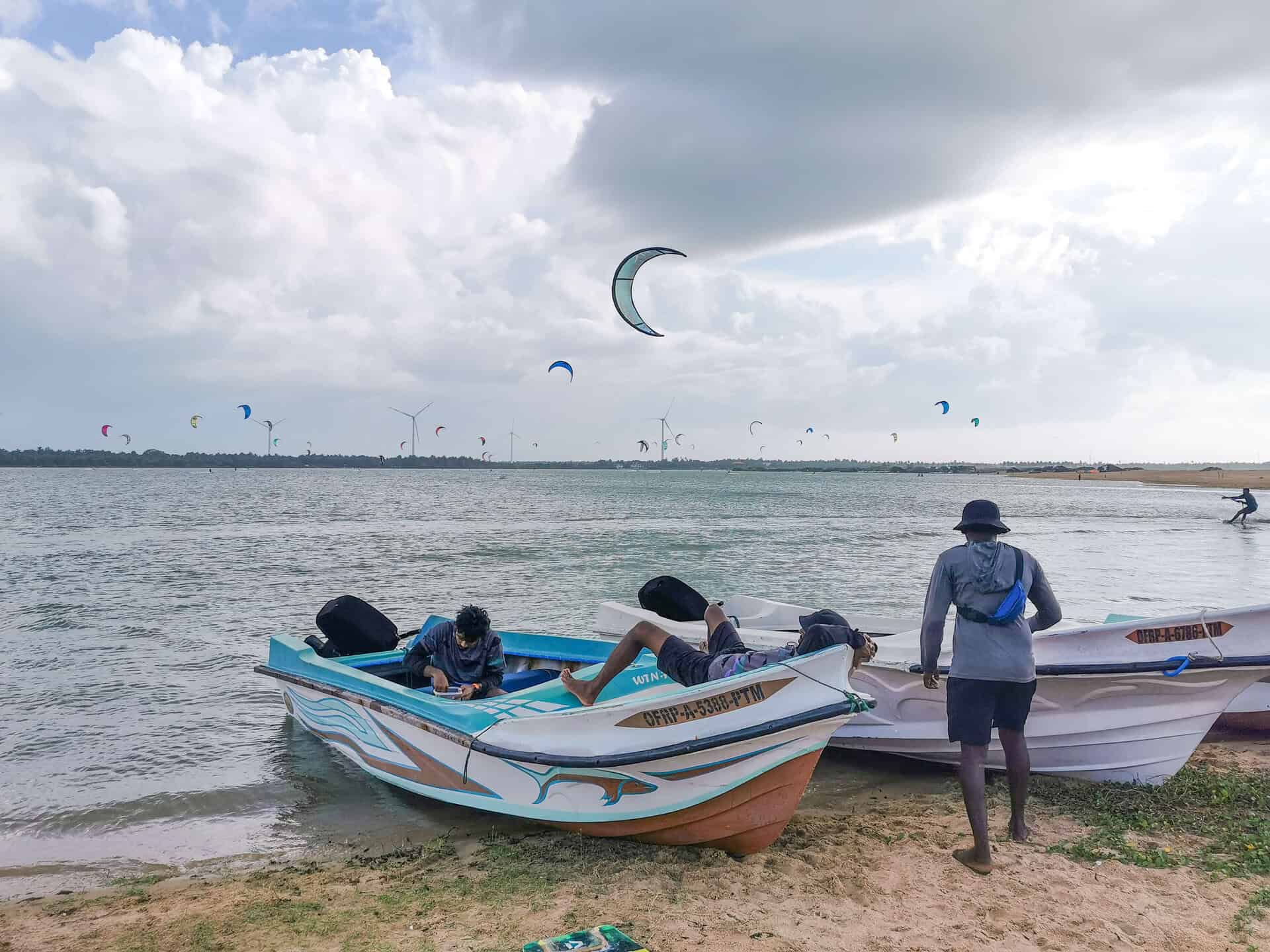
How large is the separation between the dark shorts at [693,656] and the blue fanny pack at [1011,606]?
1.47m

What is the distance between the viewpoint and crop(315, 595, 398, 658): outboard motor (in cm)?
792

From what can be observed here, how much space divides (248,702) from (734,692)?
7.02m

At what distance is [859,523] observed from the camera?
4228 centimetres

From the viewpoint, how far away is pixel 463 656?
6707mm

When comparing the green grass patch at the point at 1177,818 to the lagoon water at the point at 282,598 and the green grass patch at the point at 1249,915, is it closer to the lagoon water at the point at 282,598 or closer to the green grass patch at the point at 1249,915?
the green grass patch at the point at 1249,915

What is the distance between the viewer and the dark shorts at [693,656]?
202 inches

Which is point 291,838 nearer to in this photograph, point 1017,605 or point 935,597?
point 935,597

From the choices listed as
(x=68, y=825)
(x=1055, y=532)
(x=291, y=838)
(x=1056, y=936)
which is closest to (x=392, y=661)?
(x=291, y=838)

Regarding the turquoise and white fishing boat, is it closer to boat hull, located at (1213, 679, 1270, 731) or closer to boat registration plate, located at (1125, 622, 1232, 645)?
boat registration plate, located at (1125, 622, 1232, 645)

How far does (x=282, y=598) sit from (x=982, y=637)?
15685mm

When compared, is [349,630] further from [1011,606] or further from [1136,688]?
[1136,688]

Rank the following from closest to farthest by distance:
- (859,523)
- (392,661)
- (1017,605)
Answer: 1. (1017,605)
2. (392,661)
3. (859,523)

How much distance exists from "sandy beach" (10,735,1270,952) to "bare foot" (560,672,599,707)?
2.75 ft

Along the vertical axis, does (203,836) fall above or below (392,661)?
below
